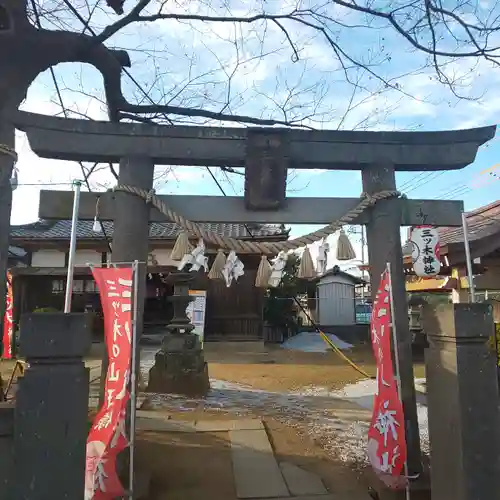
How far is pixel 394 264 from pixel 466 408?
1.70 m

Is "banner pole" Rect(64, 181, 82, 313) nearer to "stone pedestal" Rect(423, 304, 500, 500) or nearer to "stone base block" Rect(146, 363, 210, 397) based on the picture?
"stone pedestal" Rect(423, 304, 500, 500)

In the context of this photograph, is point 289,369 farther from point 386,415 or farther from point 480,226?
point 386,415

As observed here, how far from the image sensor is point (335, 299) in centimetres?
2484

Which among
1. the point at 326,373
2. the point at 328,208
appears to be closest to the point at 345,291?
the point at 326,373

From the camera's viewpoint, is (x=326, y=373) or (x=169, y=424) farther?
(x=326, y=373)

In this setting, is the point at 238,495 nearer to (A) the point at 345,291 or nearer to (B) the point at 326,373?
(B) the point at 326,373

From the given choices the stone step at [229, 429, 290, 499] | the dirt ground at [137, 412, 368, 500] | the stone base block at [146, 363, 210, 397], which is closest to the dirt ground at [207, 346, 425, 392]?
the stone base block at [146, 363, 210, 397]

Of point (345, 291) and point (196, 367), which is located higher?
point (345, 291)

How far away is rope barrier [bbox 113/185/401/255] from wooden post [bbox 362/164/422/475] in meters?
0.18

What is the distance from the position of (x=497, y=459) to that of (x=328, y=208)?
260cm

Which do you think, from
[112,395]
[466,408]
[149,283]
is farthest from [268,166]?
[149,283]

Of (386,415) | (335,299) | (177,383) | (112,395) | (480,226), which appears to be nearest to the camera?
(112,395)

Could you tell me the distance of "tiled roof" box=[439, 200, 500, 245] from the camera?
9384 mm

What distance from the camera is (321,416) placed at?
743 cm
